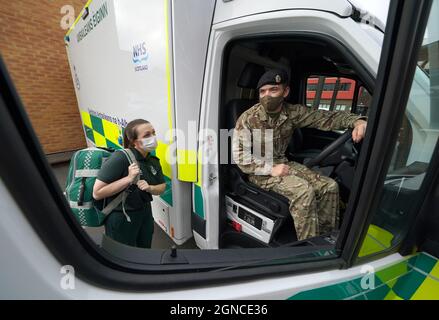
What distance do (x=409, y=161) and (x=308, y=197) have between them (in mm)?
668

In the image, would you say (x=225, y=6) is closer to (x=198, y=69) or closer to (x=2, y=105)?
(x=198, y=69)

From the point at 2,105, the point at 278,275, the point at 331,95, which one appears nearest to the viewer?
the point at 2,105

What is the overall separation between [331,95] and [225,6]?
6.15 feet

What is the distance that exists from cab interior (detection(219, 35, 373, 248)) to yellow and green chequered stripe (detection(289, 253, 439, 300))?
0.35 meters

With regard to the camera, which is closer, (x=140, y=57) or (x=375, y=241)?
(x=375, y=241)

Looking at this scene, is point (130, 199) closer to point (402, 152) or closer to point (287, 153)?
point (402, 152)

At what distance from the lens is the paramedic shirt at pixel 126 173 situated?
1295mm

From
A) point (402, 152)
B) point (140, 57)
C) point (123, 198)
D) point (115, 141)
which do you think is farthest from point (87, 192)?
point (402, 152)

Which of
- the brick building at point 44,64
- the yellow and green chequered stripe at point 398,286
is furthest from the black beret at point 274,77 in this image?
the brick building at point 44,64

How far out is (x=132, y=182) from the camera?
52.8 inches

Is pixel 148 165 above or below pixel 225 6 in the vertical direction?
below

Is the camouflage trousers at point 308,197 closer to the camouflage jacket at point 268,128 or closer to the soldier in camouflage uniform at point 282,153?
the soldier in camouflage uniform at point 282,153

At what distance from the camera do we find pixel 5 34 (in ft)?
14.0

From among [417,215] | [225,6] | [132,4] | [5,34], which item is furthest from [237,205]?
[5,34]
